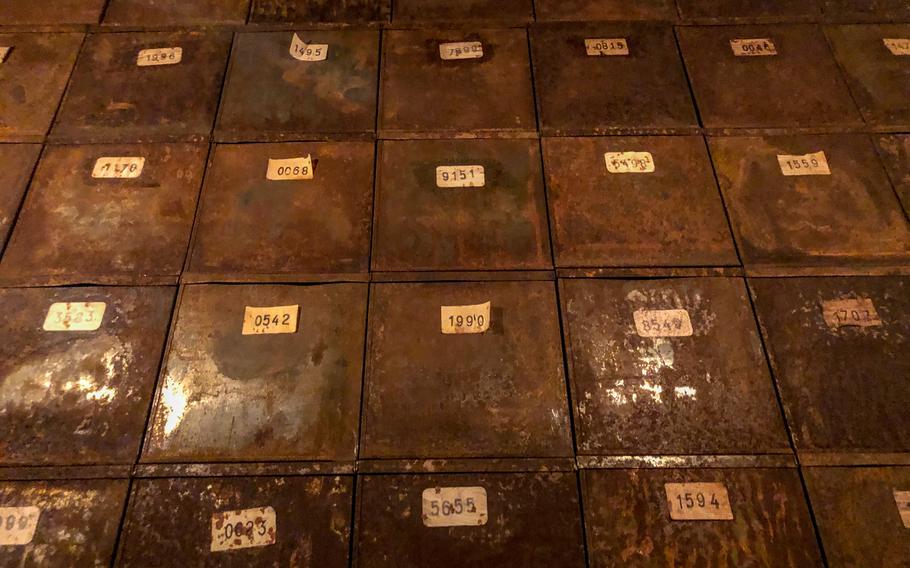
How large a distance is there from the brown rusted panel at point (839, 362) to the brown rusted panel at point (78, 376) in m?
1.71

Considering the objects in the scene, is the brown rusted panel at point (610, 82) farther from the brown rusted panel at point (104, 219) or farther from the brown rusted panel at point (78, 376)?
the brown rusted panel at point (78, 376)

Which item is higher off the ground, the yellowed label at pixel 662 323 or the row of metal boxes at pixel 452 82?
the row of metal boxes at pixel 452 82

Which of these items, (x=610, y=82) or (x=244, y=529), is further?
(x=610, y=82)

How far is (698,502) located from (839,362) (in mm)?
570

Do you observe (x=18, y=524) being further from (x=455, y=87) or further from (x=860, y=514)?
(x=860, y=514)

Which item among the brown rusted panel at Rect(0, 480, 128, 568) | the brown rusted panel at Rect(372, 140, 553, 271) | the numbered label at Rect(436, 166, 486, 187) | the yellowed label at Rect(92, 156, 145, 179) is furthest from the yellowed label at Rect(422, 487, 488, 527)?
the yellowed label at Rect(92, 156, 145, 179)

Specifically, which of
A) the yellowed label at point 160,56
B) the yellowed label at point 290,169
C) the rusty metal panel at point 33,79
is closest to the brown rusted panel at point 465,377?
the yellowed label at point 290,169

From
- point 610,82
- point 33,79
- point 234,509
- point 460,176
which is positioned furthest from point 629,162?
point 33,79

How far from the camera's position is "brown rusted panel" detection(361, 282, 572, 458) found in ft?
4.58

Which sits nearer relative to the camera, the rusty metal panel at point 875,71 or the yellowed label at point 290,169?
the yellowed label at point 290,169

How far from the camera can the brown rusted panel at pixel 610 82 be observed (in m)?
A: 1.83

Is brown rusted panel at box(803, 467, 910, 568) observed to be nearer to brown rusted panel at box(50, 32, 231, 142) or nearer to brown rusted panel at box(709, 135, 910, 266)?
brown rusted panel at box(709, 135, 910, 266)

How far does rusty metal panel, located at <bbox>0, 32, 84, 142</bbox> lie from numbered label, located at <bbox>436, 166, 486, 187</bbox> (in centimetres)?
133

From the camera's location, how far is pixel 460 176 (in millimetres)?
1732
